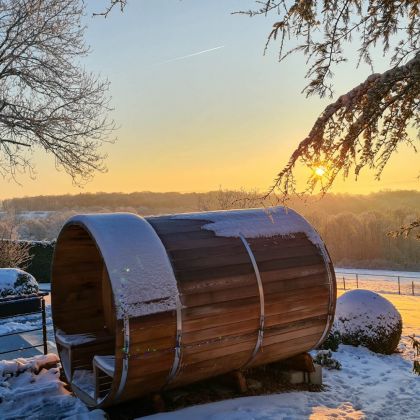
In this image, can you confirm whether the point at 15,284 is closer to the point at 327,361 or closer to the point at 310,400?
the point at 327,361

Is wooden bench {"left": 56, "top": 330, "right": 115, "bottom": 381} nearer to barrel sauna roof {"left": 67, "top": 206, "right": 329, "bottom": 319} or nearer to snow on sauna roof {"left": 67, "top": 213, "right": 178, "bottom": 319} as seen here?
barrel sauna roof {"left": 67, "top": 206, "right": 329, "bottom": 319}

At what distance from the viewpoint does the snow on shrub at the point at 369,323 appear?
10375 millimetres

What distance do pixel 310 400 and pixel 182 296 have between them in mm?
2813

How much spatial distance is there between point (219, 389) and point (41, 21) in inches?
559

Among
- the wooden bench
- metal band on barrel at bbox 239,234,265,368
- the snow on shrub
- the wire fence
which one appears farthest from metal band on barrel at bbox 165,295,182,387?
the wire fence

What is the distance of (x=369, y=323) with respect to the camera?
34.8ft

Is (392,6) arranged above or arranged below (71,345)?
above

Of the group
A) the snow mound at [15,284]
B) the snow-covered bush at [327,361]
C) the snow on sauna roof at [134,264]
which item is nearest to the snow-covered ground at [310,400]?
the snow-covered bush at [327,361]

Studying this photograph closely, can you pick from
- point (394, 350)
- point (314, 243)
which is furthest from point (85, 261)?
point (394, 350)

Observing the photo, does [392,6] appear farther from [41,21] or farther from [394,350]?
[41,21]

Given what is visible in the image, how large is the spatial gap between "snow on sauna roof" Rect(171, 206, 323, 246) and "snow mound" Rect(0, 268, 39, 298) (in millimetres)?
10061

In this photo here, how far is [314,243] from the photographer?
22.6ft

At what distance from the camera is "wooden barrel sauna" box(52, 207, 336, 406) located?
5.12m

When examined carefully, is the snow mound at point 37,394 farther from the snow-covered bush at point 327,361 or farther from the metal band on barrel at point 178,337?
the snow-covered bush at point 327,361
